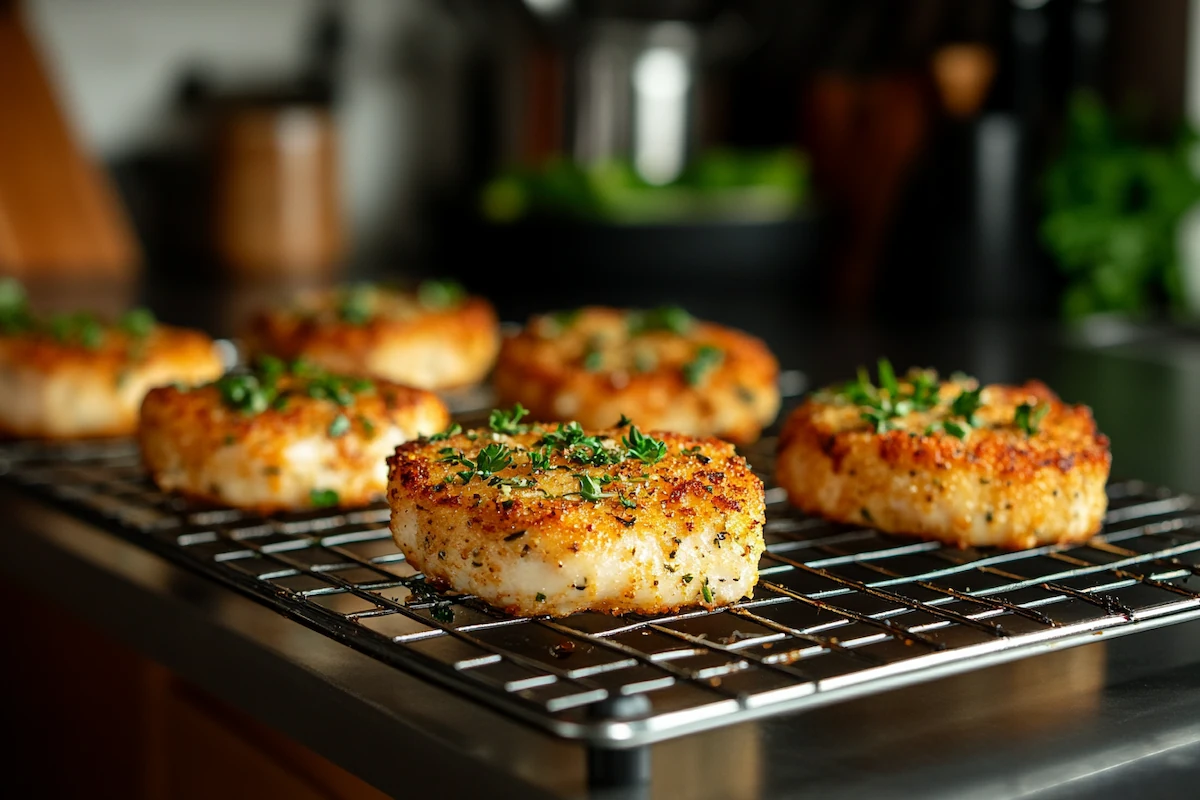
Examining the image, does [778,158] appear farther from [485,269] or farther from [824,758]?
[824,758]

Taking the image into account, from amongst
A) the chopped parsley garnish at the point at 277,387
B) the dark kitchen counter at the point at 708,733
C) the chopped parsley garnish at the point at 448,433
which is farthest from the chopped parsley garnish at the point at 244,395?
the chopped parsley garnish at the point at 448,433

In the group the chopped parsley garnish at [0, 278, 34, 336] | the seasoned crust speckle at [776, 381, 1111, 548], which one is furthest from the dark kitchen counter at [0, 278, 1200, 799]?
the chopped parsley garnish at [0, 278, 34, 336]

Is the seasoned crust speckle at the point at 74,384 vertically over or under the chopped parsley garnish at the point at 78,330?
under

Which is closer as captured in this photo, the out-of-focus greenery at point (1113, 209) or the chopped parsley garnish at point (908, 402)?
the chopped parsley garnish at point (908, 402)

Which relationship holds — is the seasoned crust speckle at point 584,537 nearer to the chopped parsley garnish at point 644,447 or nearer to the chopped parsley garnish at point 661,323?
the chopped parsley garnish at point 644,447

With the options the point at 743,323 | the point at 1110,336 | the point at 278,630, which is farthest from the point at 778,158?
the point at 278,630

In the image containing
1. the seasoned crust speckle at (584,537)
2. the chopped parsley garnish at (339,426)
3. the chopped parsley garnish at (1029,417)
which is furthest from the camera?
the chopped parsley garnish at (339,426)
